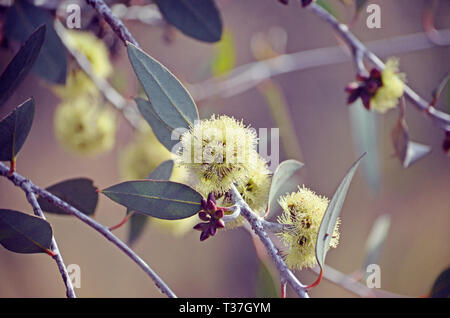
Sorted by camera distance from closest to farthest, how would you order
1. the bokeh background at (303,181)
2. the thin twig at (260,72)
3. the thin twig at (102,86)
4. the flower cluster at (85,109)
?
the thin twig at (102,86), the flower cluster at (85,109), the thin twig at (260,72), the bokeh background at (303,181)

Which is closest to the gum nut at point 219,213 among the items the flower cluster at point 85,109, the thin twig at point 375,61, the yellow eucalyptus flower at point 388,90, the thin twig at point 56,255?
the thin twig at point 56,255

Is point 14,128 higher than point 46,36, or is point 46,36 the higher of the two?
point 46,36

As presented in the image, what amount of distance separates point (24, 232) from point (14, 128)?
206 mm

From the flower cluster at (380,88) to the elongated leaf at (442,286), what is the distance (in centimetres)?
44

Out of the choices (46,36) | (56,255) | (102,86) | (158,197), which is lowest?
(56,255)

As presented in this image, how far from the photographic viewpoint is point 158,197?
75cm

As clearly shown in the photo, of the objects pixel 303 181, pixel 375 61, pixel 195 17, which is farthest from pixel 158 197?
pixel 303 181

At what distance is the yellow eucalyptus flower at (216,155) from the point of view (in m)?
→ 0.73

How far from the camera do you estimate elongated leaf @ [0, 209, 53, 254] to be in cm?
79

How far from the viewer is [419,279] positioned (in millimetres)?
2379

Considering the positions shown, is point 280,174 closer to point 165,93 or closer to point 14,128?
point 165,93

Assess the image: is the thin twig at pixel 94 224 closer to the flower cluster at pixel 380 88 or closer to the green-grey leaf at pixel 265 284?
the green-grey leaf at pixel 265 284
